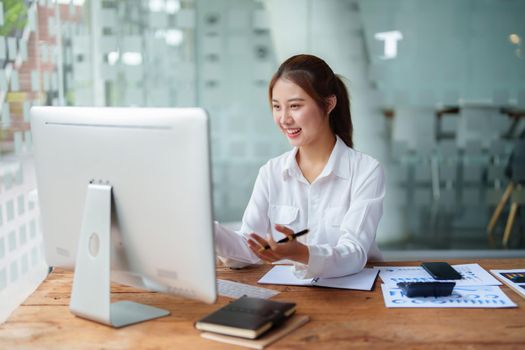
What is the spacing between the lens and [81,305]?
1580mm

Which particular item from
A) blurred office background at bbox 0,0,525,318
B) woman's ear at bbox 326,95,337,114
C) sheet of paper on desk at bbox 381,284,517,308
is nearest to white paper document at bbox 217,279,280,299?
sheet of paper on desk at bbox 381,284,517,308

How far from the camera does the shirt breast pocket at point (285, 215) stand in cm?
229

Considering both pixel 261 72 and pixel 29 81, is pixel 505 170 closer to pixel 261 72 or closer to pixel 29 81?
pixel 261 72

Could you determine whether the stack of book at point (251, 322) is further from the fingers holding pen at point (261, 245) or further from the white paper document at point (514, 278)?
the white paper document at point (514, 278)

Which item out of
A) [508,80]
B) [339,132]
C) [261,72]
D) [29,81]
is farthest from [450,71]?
[29,81]

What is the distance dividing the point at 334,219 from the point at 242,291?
0.56 meters

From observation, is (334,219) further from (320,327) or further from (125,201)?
(125,201)

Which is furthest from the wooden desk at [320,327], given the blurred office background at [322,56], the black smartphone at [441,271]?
the blurred office background at [322,56]

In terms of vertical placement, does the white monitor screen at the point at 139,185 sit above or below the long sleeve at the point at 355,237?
above

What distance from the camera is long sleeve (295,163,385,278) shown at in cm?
176

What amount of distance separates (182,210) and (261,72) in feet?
10.4

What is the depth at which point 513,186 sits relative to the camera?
4.68 m

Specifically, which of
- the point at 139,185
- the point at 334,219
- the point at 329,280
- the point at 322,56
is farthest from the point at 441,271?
the point at 322,56

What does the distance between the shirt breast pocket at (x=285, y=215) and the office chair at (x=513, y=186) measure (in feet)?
9.34
